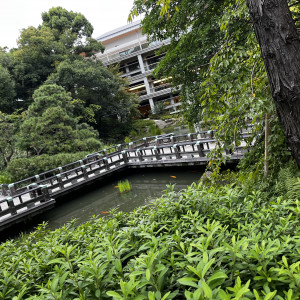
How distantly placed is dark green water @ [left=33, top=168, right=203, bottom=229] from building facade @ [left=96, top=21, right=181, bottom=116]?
21.1 m

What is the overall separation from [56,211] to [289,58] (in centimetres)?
1036

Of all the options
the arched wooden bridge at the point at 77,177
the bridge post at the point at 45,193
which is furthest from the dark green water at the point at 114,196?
the bridge post at the point at 45,193

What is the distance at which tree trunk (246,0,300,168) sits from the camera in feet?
7.30

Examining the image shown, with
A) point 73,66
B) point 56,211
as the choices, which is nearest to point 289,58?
point 56,211

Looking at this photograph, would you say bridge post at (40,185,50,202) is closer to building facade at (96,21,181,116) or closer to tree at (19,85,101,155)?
tree at (19,85,101,155)

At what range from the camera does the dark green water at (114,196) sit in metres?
9.79

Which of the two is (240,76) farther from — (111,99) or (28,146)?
(111,99)

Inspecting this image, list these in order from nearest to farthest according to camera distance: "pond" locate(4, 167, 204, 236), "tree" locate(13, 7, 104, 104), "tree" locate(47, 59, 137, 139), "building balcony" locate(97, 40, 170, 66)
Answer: "pond" locate(4, 167, 204, 236), "tree" locate(47, 59, 137, 139), "tree" locate(13, 7, 104, 104), "building balcony" locate(97, 40, 170, 66)

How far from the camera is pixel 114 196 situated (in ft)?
Answer: 36.7

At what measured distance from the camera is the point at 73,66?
22719 millimetres

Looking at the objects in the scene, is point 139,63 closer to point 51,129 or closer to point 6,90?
point 6,90

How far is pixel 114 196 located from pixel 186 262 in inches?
394

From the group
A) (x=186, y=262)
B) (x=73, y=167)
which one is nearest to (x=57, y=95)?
(x=73, y=167)

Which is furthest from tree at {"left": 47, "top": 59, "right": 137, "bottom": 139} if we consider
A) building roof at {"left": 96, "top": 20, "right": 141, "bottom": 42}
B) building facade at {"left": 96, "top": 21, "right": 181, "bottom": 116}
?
building roof at {"left": 96, "top": 20, "right": 141, "bottom": 42}
